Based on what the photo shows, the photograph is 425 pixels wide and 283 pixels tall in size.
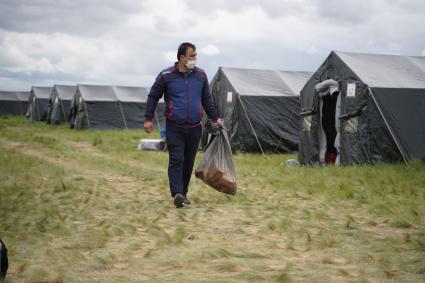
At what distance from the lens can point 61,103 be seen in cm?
3145

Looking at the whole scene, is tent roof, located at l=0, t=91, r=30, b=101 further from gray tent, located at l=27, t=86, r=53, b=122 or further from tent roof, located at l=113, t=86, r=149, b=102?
tent roof, located at l=113, t=86, r=149, b=102

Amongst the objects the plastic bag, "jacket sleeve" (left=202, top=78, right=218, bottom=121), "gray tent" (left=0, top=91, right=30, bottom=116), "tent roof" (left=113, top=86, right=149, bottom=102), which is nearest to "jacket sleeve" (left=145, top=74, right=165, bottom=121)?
"jacket sleeve" (left=202, top=78, right=218, bottom=121)

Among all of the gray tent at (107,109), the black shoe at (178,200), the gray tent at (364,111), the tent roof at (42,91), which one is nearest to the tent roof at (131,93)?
the gray tent at (107,109)

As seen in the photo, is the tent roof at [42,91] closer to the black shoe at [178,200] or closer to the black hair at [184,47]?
the black hair at [184,47]

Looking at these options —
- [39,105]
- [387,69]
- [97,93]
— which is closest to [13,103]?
[39,105]

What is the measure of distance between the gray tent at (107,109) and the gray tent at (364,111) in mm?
14879

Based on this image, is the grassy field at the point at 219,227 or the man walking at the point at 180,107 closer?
the grassy field at the point at 219,227

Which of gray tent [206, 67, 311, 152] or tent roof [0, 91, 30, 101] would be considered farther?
tent roof [0, 91, 30, 101]

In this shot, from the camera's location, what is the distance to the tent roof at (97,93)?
1048 inches

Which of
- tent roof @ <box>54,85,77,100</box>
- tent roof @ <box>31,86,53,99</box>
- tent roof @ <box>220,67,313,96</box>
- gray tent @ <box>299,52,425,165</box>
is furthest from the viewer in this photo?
tent roof @ <box>31,86,53,99</box>

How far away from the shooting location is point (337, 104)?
11469mm

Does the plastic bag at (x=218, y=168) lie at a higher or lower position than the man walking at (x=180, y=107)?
lower

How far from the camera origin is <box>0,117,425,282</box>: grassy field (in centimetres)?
375

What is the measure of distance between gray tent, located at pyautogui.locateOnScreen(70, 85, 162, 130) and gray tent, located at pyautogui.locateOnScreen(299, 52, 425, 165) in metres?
14.9
